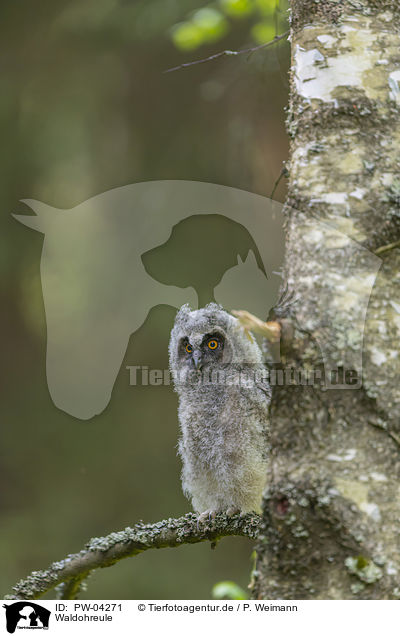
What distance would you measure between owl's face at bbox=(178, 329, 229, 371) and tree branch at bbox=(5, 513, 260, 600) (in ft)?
1.81

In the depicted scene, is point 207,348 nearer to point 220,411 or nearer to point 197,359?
point 197,359

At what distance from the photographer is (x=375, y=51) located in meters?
0.91

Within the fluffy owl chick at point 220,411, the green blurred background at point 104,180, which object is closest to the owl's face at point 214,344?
the fluffy owl chick at point 220,411

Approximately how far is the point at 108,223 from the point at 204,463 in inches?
56.6

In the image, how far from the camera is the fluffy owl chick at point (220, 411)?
1.72 m

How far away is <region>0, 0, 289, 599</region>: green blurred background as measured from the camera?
2570mm

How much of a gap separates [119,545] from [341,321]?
2.45ft
